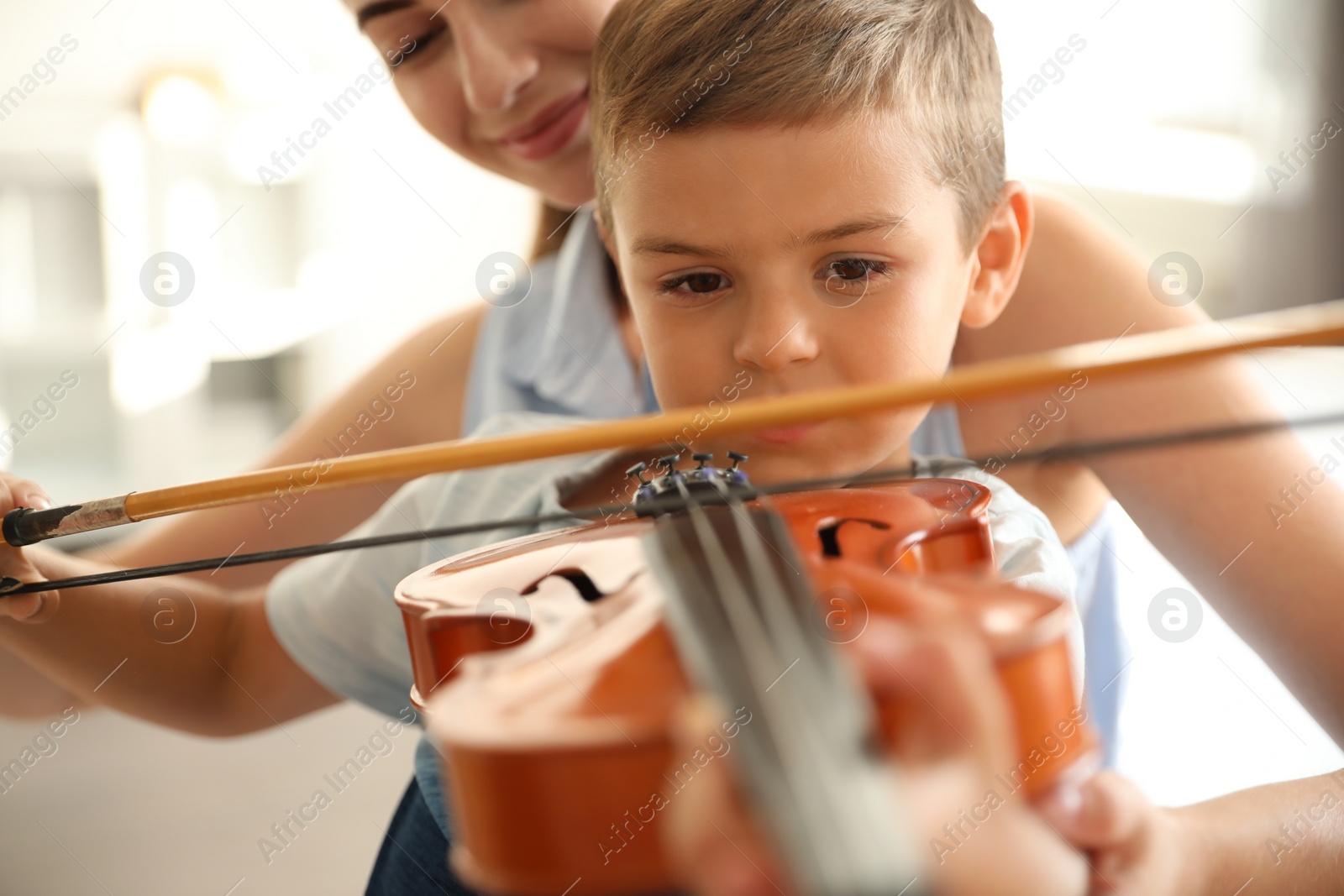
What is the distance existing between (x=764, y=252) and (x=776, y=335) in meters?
0.04

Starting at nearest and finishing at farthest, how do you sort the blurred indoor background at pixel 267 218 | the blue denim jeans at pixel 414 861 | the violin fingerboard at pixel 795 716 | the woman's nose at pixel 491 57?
the violin fingerboard at pixel 795 716, the blue denim jeans at pixel 414 861, the woman's nose at pixel 491 57, the blurred indoor background at pixel 267 218

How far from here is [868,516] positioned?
437 mm

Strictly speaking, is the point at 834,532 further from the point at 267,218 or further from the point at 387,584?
the point at 267,218

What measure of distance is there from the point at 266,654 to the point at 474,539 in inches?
6.1

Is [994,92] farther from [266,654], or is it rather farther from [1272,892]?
[266,654]

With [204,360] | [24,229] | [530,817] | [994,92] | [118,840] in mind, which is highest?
[24,229]

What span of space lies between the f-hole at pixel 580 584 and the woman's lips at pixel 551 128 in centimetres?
46

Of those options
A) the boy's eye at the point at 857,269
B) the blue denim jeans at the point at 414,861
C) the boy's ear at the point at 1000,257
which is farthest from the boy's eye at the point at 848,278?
the blue denim jeans at the point at 414,861

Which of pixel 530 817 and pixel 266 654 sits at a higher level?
pixel 266 654

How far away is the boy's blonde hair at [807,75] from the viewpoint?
1.62ft

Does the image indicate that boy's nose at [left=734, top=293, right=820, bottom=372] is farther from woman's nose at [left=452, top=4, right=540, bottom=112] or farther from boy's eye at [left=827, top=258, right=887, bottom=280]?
woman's nose at [left=452, top=4, right=540, bottom=112]

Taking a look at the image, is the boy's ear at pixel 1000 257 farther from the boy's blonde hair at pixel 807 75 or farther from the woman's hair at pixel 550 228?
the woman's hair at pixel 550 228

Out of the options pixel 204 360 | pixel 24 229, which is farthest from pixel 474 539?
pixel 24 229

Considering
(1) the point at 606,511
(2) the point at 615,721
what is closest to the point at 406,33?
(1) the point at 606,511
